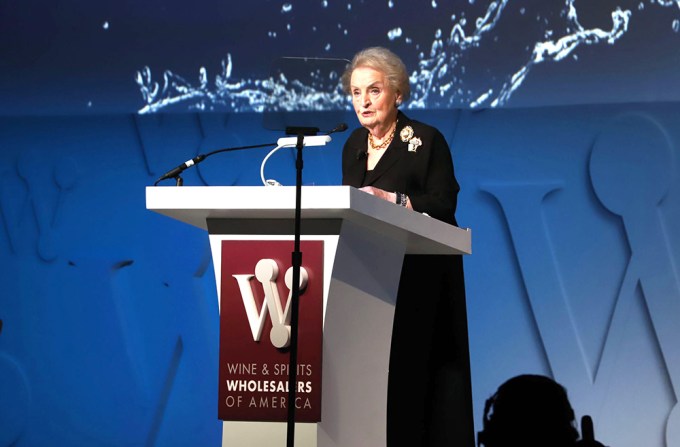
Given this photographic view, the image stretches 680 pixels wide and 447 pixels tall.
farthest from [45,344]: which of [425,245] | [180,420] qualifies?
[425,245]

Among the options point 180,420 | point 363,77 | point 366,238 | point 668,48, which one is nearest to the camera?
point 366,238

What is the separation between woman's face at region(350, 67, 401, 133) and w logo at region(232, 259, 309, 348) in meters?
0.80

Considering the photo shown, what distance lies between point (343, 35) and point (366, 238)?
2.43 meters

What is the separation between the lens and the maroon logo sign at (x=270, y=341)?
2.14 m

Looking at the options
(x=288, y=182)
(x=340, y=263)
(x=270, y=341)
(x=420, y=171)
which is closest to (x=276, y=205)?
(x=340, y=263)

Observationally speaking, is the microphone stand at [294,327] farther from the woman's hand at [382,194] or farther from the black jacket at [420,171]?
the black jacket at [420,171]

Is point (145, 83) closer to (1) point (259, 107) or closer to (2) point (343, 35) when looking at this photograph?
(1) point (259, 107)

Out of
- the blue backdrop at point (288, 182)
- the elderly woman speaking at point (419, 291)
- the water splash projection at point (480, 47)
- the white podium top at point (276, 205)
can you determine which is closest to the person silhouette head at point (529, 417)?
the white podium top at point (276, 205)

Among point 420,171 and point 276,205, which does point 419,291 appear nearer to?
point 420,171

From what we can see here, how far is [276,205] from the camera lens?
209cm

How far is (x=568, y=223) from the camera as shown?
171 inches

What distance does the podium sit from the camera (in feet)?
6.86

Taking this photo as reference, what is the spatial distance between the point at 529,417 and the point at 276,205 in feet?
2.79

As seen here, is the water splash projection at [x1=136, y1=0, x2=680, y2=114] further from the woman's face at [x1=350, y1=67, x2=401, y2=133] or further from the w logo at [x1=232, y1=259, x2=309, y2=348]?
the w logo at [x1=232, y1=259, x2=309, y2=348]
